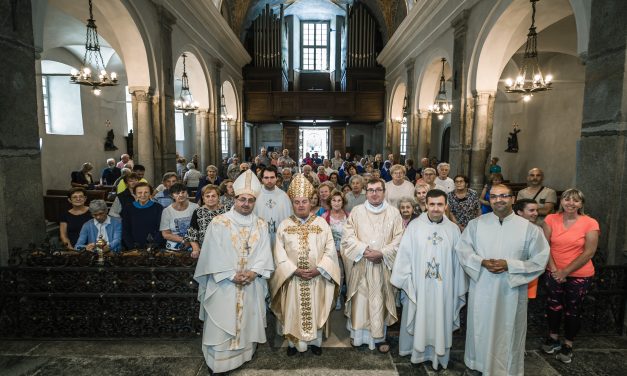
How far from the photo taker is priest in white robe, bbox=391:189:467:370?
3.20 m

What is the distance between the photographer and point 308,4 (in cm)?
1912

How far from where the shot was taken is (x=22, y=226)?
4023mm

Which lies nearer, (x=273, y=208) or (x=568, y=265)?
(x=568, y=265)

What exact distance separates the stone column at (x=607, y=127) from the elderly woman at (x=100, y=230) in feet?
18.3

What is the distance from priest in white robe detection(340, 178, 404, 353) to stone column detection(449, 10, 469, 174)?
5.56m

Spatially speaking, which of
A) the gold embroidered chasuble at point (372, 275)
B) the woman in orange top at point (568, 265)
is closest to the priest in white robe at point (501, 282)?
the woman in orange top at point (568, 265)

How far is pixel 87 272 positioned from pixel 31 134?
1.78 metres

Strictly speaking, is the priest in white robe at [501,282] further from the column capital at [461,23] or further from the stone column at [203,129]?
the stone column at [203,129]

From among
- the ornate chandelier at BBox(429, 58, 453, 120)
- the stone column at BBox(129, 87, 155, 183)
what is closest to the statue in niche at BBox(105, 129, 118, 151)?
the stone column at BBox(129, 87, 155, 183)

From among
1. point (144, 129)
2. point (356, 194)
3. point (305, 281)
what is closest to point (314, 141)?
point (144, 129)

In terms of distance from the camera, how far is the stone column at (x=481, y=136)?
7977 mm

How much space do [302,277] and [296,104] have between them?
14.9 m

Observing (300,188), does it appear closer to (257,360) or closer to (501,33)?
(257,360)

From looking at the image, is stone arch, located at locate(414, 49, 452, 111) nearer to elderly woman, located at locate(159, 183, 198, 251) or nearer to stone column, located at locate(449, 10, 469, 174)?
stone column, located at locate(449, 10, 469, 174)
